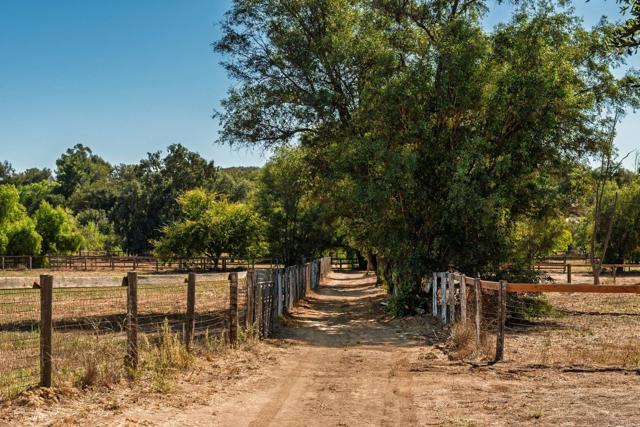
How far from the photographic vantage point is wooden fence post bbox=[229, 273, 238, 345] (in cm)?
1311

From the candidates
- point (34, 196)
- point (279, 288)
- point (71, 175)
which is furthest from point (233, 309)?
point (71, 175)

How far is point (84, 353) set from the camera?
917 cm

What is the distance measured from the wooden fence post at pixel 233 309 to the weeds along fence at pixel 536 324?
4399 mm

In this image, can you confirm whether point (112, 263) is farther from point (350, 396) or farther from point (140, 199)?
point (350, 396)

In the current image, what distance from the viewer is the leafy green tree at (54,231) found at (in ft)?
233

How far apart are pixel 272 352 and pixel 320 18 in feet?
49.4

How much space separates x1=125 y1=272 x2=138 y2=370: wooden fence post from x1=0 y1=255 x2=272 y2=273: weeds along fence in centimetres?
4624

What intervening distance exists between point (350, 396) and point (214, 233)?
45.5 m

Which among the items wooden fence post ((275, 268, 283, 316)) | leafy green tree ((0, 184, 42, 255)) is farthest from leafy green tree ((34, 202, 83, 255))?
wooden fence post ((275, 268, 283, 316))

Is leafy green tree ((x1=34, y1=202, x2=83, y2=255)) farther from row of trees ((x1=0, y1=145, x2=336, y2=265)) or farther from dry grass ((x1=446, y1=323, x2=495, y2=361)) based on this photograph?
dry grass ((x1=446, y1=323, x2=495, y2=361))

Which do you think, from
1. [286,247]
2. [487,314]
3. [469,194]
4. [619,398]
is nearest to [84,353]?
[619,398]

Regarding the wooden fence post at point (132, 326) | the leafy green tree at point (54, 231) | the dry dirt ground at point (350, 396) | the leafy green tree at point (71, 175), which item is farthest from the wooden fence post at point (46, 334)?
the leafy green tree at point (71, 175)

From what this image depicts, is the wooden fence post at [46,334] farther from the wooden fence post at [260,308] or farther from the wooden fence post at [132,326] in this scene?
the wooden fence post at [260,308]

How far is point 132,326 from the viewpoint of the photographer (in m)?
9.70
